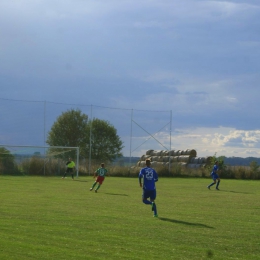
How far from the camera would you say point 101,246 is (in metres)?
10.6

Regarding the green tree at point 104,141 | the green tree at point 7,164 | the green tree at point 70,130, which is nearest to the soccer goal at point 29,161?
the green tree at point 7,164

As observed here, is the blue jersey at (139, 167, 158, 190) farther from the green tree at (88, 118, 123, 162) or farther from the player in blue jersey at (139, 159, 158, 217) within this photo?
the green tree at (88, 118, 123, 162)

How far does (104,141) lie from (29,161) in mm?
18040

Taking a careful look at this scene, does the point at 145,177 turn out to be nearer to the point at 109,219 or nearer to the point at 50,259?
the point at 109,219

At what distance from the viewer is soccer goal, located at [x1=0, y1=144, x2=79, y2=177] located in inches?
1941

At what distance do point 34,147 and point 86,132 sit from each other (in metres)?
11.2

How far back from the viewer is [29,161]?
49.7 m

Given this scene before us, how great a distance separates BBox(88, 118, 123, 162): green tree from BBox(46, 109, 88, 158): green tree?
1791 millimetres

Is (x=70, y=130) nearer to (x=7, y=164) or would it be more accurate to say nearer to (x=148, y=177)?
(x=7, y=164)

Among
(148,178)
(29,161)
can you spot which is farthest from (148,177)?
(29,161)

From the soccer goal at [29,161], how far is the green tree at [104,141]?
12727 mm

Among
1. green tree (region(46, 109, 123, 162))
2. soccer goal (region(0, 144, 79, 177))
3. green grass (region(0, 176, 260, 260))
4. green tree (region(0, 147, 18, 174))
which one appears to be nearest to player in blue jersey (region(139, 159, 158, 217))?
green grass (region(0, 176, 260, 260))

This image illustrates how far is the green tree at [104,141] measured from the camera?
6347 centimetres

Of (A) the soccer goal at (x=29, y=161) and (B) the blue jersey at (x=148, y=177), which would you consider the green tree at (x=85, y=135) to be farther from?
(B) the blue jersey at (x=148, y=177)
